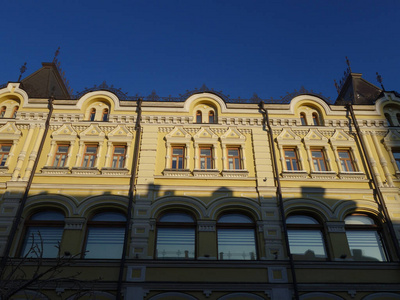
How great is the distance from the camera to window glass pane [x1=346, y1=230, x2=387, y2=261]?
16359mm

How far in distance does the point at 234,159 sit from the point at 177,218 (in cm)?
452

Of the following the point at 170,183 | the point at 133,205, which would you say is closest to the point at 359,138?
the point at 170,183

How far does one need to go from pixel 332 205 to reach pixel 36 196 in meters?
13.9

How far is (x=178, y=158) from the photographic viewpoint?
19.4 meters

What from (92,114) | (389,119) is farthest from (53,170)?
(389,119)

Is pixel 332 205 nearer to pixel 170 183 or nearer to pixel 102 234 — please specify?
pixel 170 183

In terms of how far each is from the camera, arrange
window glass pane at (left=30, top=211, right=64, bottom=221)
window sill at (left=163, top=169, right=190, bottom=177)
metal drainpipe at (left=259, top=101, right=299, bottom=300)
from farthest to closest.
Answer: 1. window sill at (left=163, top=169, right=190, bottom=177)
2. window glass pane at (left=30, top=211, right=64, bottom=221)
3. metal drainpipe at (left=259, top=101, right=299, bottom=300)

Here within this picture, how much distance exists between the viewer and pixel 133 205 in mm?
17031

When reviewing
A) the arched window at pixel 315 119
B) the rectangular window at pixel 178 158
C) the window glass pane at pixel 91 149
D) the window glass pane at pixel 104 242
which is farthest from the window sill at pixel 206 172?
the arched window at pixel 315 119

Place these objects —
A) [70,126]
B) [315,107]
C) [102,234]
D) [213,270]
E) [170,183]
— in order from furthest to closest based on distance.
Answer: [315,107] → [70,126] → [170,183] → [102,234] → [213,270]

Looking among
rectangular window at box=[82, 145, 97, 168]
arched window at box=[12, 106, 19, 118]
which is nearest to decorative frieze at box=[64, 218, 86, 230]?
rectangular window at box=[82, 145, 97, 168]

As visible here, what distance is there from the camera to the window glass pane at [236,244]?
16188 millimetres

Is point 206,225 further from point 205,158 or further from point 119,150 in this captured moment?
point 119,150

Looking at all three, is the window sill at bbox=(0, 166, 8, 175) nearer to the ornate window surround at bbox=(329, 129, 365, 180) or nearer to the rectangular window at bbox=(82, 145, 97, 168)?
the rectangular window at bbox=(82, 145, 97, 168)
